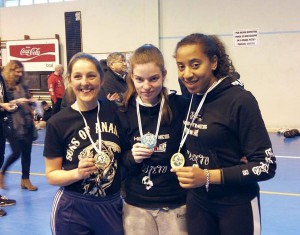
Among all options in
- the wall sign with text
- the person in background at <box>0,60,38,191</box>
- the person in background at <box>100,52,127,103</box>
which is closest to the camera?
the person in background at <box>0,60,38,191</box>

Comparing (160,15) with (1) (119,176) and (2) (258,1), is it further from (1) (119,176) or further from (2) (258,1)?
(1) (119,176)

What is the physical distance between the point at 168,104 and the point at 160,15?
30.1ft

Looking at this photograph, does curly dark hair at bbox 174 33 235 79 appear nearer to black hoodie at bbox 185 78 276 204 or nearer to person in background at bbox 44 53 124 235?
black hoodie at bbox 185 78 276 204

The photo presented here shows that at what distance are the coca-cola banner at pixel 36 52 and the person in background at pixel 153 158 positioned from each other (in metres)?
10.6

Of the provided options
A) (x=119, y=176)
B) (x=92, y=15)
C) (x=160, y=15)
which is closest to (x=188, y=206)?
(x=119, y=176)

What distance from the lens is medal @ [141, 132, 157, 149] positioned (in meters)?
1.98

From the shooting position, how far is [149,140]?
6.55ft

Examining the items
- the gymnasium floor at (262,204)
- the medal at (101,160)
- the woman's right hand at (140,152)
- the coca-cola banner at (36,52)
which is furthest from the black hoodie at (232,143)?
the coca-cola banner at (36,52)

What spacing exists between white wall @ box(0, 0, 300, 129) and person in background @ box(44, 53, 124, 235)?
8276 mm

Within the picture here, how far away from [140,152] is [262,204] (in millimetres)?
3161

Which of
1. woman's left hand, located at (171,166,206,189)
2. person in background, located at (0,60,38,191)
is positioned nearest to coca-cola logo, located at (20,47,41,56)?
person in background, located at (0,60,38,191)

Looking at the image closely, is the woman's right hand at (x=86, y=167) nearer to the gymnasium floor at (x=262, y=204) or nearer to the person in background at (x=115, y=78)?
the gymnasium floor at (x=262, y=204)

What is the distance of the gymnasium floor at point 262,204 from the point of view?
13.3ft

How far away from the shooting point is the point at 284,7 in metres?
9.45
